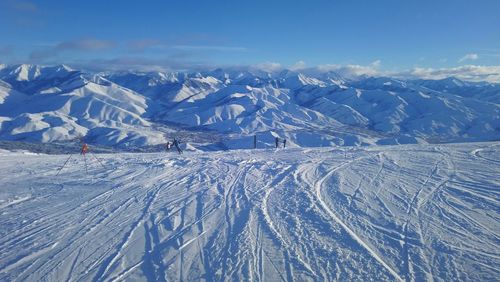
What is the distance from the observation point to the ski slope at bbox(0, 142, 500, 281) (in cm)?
782

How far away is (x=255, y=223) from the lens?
10352 millimetres

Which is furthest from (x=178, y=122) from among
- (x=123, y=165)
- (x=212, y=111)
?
(x=123, y=165)

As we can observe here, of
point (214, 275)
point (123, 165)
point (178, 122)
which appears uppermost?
point (214, 275)

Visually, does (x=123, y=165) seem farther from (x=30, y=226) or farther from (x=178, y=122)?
(x=178, y=122)

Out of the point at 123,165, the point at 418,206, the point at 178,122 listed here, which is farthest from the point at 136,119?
the point at 418,206

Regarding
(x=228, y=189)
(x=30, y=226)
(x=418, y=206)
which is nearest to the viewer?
(x=30, y=226)

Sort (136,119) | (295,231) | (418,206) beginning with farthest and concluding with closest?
(136,119), (418,206), (295,231)

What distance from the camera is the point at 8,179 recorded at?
637 inches

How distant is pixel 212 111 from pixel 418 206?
561ft

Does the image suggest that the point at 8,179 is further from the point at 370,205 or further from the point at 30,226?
the point at 370,205

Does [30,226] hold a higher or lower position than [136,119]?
higher

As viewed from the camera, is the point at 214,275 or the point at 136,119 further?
the point at 136,119

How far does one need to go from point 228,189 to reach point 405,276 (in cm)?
766

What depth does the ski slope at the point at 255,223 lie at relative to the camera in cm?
782
